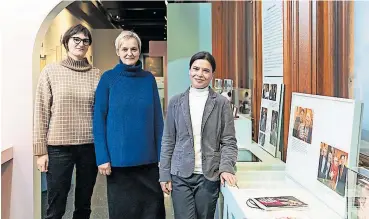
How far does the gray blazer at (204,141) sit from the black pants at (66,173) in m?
0.64

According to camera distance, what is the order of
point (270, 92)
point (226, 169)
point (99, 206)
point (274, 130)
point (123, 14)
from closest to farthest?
point (226, 169)
point (274, 130)
point (270, 92)
point (99, 206)
point (123, 14)

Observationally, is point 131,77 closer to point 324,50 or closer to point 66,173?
point 66,173

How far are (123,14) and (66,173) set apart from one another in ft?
31.7

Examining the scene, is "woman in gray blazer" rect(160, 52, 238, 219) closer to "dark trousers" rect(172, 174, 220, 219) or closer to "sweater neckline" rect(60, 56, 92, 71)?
"dark trousers" rect(172, 174, 220, 219)

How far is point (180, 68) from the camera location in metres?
5.09

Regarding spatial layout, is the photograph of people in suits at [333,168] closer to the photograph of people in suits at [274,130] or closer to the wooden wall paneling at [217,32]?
the photograph of people in suits at [274,130]

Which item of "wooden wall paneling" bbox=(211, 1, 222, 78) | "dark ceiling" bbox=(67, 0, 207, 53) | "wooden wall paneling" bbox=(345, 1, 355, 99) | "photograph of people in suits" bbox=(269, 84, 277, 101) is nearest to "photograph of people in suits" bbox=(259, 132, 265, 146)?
"photograph of people in suits" bbox=(269, 84, 277, 101)

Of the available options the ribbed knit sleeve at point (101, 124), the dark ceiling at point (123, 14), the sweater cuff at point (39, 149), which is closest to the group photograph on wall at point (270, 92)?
the ribbed knit sleeve at point (101, 124)

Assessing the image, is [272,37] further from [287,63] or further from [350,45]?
[350,45]

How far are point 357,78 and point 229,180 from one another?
80 cm

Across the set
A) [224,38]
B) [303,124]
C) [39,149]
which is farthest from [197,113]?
[224,38]

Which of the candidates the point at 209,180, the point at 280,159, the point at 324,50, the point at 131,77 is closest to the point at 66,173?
the point at 131,77

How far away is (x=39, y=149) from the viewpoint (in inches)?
99.0

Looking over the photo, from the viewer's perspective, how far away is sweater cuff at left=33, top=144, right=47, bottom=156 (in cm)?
251
